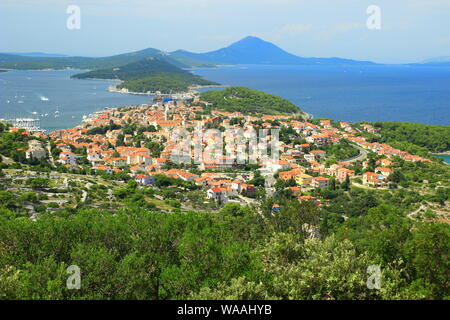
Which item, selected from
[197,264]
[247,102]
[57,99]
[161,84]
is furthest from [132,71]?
[197,264]

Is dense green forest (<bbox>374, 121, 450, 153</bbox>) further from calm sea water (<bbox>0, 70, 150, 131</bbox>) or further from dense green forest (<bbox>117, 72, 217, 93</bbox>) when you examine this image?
dense green forest (<bbox>117, 72, 217, 93</bbox>)

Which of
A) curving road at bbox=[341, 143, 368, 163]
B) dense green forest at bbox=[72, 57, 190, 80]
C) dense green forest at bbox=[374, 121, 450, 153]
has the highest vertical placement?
dense green forest at bbox=[72, 57, 190, 80]

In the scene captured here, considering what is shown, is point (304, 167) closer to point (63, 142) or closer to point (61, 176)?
point (61, 176)

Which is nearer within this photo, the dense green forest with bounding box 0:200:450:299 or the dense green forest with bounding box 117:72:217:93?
the dense green forest with bounding box 0:200:450:299

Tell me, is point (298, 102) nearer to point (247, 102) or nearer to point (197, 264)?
point (247, 102)

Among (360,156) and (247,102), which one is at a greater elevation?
(247,102)

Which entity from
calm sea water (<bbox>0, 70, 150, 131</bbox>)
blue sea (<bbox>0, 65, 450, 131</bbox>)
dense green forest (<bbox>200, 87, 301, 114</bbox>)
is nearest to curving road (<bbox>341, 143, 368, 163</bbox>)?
dense green forest (<bbox>200, 87, 301, 114</bbox>)

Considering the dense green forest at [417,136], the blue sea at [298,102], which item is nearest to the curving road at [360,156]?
the dense green forest at [417,136]

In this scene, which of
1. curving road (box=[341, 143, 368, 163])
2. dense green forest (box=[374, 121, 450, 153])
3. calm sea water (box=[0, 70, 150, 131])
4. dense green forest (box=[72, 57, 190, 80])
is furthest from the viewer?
dense green forest (box=[72, 57, 190, 80])

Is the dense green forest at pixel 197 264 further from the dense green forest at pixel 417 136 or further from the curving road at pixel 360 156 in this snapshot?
the dense green forest at pixel 417 136
